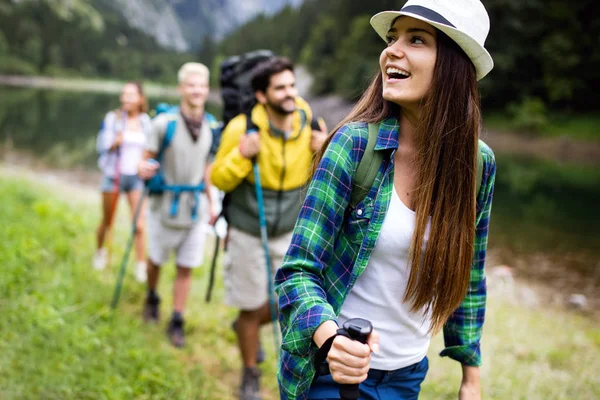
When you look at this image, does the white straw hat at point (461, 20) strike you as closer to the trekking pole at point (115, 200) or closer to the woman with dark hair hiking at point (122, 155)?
the woman with dark hair hiking at point (122, 155)

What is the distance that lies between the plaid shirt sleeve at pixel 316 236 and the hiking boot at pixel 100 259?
205 inches

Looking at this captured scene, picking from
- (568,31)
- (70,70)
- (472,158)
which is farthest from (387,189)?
(70,70)

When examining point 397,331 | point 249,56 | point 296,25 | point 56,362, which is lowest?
point 56,362

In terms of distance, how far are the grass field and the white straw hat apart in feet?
9.79

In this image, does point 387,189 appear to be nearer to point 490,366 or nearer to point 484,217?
point 484,217

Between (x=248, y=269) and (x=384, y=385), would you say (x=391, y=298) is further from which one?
(x=248, y=269)

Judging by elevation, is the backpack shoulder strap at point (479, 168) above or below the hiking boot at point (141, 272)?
above

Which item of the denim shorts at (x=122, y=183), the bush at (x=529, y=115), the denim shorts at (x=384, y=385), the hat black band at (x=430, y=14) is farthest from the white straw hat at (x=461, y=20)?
the bush at (x=529, y=115)

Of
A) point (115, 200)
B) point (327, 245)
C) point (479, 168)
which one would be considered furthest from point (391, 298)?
point (115, 200)

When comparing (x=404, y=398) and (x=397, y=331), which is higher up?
(x=397, y=331)

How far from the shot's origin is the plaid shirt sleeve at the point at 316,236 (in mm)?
1648

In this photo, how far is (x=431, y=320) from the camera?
6.42 feet

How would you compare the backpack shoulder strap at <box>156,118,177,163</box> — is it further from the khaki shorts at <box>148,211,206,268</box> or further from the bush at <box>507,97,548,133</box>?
the bush at <box>507,97,548,133</box>

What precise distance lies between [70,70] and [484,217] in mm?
118898
